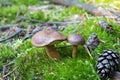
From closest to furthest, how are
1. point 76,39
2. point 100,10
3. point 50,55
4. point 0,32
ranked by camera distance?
1. point 76,39
2. point 50,55
3. point 0,32
4. point 100,10

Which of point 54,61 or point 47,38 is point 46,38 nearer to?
point 47,38

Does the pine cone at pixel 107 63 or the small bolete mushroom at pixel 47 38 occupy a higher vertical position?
the small bolete mushroom at pixel 47 38

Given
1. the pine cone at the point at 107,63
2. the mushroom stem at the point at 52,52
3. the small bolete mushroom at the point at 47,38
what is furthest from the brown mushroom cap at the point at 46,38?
the pine cone at the point at 107,63

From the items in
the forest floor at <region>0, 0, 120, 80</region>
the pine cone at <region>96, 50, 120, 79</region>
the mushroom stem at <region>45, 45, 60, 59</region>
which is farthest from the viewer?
the mushroom stem at <region>45, 45, 60, 59</region>

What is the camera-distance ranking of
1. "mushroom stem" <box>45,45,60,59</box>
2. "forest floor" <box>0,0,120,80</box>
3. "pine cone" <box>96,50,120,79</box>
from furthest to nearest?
"mushroom stem" <box>45,45,60,59</box>
"forest floor" <box>0,0,120,80</box>
"pine cone" <box>96,50,120,79</box>

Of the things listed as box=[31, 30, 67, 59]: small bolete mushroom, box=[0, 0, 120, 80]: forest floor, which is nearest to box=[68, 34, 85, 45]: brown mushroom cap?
box=[31, 30, 67, 59]: small bolete mushroom

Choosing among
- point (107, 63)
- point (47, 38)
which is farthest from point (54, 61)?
point (107, 63)

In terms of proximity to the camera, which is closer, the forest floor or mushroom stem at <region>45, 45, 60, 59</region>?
the forest floor

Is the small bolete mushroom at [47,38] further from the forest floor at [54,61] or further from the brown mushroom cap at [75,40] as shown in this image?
the forest floor at [54,61]

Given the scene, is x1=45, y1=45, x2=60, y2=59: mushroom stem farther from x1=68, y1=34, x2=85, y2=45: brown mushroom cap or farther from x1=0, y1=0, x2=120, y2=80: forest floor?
x1=68, y1=34, x2=85, y2=45: brown mushroom cap

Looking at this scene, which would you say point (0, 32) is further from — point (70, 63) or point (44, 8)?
point (70, 63)

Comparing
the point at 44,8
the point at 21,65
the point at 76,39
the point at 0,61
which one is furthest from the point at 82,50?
the point at 44,8
